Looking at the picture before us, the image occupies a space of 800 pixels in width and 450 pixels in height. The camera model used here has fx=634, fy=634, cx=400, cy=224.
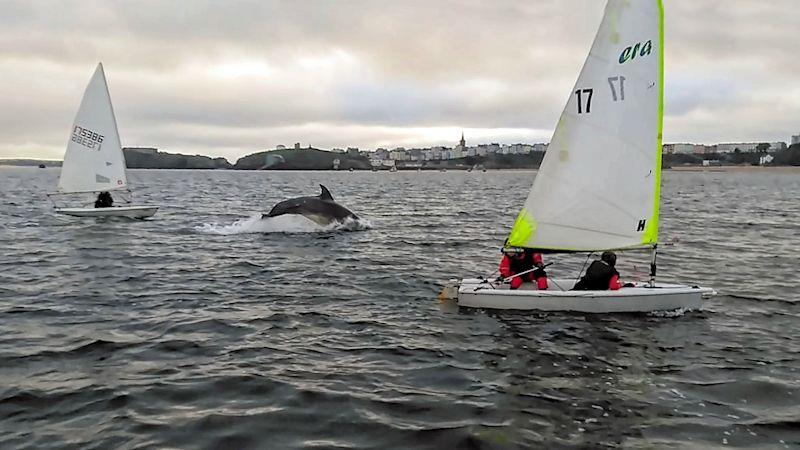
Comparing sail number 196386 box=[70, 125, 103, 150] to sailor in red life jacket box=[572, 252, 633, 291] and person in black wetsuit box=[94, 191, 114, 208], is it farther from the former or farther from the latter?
sailor in red life jacket box=[572, 252, 633, 291]

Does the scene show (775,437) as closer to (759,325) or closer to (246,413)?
(759,325)

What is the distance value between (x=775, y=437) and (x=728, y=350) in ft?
13.3

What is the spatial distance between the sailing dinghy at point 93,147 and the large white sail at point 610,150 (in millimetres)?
26786

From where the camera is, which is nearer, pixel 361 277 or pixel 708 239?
pixel 361 277

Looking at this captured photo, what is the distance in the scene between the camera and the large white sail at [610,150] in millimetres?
15117

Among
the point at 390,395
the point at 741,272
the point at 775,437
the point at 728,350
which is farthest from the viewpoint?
the point at 741,272

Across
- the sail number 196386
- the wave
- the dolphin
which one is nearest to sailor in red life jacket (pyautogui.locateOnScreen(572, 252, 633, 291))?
the wave

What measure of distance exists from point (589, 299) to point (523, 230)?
2408mm

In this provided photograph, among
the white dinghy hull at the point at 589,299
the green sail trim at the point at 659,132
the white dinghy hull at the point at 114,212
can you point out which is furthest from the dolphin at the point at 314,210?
the green sail trim at the point at 659,132

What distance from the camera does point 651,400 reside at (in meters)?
10.4

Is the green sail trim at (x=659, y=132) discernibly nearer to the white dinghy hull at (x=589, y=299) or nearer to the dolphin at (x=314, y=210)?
the white dinghy hull at (x=589, y=299)

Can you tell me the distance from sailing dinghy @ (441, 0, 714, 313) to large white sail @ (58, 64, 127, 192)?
2766cm

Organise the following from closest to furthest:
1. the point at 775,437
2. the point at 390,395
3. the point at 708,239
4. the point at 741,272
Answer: the point at 775,437
the point at 390,395
the point at 741,272
the point at 708,239

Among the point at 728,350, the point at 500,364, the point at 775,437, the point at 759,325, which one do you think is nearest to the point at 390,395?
the point at 500,364
